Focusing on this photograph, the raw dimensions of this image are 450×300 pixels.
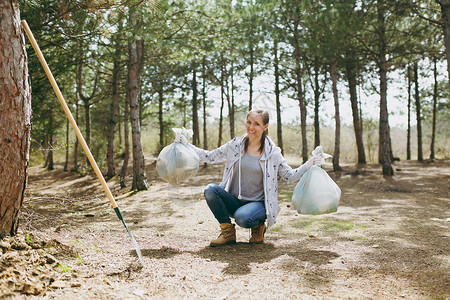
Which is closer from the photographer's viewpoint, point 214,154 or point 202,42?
point 214,154

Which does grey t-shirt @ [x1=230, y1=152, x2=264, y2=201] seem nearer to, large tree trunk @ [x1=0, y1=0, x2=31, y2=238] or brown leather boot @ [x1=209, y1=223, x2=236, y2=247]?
brown leather boot @ [x1=209, y1=223, x2=236, y2=247]

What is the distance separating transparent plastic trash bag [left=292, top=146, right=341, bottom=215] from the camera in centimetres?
323

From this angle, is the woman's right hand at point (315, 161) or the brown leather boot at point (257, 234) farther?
the brown leather boot at point (257, 234)

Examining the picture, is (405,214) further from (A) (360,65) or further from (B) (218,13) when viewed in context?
(A) (360,65)

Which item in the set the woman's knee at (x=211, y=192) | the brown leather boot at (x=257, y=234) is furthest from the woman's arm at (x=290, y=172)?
the woman's knee at (x=211, y=192)

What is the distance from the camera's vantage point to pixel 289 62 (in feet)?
49.0

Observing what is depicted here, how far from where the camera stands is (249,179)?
3506mm

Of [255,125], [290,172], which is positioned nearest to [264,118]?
[255,125]

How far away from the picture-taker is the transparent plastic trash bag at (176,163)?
3.43 metres

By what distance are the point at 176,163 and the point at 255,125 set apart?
0.90 metres

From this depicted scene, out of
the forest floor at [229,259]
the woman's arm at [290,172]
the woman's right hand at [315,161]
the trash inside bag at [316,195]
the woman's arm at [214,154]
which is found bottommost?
the forest floor at [229,259]

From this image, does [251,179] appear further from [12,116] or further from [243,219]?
[12,116]

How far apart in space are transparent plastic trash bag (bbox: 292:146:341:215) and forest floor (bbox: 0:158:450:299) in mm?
433

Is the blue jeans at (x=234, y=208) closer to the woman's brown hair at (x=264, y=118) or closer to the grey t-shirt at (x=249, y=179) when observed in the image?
the grey t-shirt at (x=249, y=179)
